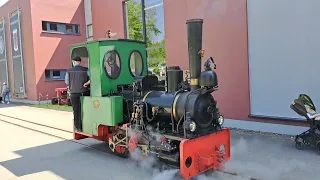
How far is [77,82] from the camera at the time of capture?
5879 millimetres

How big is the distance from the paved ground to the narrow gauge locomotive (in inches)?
14.8

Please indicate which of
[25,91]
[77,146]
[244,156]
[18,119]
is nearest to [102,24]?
[18,119]

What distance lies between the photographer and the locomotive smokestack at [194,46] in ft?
13.0

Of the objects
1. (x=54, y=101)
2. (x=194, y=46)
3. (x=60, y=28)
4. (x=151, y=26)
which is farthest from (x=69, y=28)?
(x=194, y=46)

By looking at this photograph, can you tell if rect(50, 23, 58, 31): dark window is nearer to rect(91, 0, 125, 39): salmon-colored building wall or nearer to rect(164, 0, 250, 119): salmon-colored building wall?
rect(91, 0, 125, 39): salmon-colored building wall

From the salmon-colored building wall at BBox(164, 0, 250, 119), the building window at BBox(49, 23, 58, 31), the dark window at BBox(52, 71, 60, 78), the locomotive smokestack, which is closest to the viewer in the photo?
the locomotive smokestack

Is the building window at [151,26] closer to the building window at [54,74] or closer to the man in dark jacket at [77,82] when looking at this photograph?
the man in dark jacket at [77,82]

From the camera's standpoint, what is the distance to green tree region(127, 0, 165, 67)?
10.9 metres

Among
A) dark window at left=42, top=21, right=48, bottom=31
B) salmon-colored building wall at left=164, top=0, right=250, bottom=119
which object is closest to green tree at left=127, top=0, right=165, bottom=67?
salmon-colored building wall at left=164, top=0, right=250, bottom=119

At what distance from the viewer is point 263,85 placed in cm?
688

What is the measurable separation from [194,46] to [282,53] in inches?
130

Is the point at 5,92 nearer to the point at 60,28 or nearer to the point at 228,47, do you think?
the point at 60,28

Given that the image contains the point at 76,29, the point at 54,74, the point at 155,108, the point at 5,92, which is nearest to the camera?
the point at 155,108

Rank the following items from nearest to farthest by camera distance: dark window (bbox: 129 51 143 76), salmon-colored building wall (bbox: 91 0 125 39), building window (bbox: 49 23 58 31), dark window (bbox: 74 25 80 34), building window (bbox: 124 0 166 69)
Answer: dark window (bbox: 129 51 143 76)
building window (bbox: 124 0 166 69)
salmon-colored building wall (bbox: 91 0 125 39)
building window (bbox: 49 23 58 31)
dark window (bbox: 74 25 80 34)
